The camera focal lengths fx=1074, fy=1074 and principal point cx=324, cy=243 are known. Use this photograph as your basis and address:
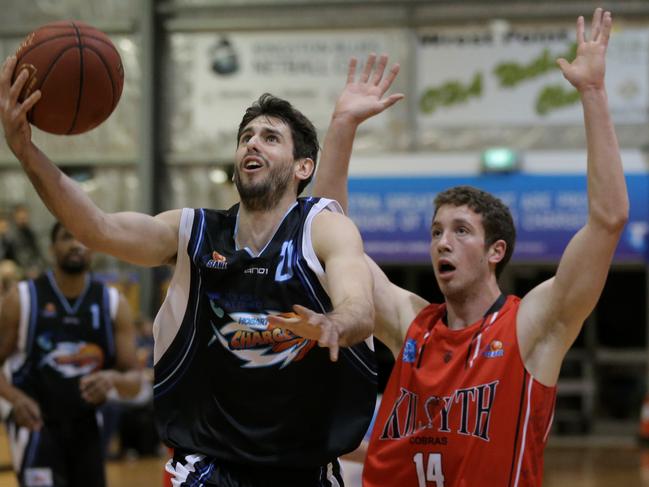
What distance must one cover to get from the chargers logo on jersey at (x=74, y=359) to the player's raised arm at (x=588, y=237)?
3.15m

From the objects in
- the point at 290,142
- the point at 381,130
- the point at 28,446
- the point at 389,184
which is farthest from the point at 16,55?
the point at 381,130

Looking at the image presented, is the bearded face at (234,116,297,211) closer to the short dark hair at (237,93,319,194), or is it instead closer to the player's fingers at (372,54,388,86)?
the short dark hair at (237,93,319,194)

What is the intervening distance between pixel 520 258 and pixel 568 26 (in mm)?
3662

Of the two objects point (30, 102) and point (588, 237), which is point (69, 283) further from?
point (588, 237)

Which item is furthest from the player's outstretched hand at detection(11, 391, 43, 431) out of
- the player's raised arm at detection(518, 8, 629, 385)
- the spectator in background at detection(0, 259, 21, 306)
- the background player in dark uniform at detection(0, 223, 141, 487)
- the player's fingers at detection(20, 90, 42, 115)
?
the spectator in background at detection(0, 259, 21, 306)

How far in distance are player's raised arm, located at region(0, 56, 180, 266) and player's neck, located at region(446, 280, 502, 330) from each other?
1184 millimetres

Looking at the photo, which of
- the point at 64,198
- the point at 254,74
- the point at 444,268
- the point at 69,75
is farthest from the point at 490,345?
the point at 254,74

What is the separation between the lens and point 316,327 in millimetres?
2830

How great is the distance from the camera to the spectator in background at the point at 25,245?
15.2m

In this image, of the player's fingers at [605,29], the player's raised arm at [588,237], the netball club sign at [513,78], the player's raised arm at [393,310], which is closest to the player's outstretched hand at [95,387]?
the player's raised arm at [393,310]

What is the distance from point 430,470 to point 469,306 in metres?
0.64

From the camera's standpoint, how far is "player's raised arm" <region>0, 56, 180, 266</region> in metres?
3.31

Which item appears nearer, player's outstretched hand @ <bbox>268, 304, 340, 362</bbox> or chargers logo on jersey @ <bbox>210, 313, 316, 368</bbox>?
player's outstretched hand @ <bbox>268, 304, 340, 362</bbox>

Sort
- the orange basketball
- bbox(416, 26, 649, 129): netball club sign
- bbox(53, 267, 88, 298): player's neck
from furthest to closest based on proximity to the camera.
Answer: bbox(416, 26, 649, 129): netball club sign → bbox(53, 267, 88, 298): player's neck → the orange basketball
